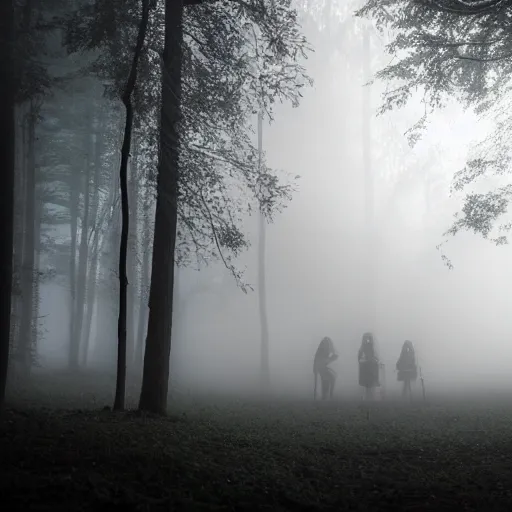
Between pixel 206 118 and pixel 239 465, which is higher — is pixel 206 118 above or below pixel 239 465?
above

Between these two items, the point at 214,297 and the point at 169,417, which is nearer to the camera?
the point at 169,417

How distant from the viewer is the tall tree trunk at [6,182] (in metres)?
7.51

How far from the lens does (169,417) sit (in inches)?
316

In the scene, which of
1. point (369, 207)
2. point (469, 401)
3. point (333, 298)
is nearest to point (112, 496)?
point (469, 401)

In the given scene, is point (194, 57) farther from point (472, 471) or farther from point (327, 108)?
point (327, 108)

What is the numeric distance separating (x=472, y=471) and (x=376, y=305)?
31654 millimetres

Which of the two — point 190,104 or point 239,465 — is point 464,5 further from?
point 239,465

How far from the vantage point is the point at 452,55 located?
9672mm

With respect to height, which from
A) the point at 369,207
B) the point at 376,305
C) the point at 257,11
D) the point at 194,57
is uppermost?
the point at 369,207

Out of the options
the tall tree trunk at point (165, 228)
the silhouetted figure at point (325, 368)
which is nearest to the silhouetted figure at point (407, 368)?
the silhouetted figure at point (325, 368)

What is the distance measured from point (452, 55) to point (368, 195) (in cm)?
2372

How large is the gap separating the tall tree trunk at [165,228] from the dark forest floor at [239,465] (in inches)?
29.1

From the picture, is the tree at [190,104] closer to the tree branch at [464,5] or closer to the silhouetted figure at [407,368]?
the tree branch at [464,5]

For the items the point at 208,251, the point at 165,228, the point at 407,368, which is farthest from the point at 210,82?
the point at 407,368
